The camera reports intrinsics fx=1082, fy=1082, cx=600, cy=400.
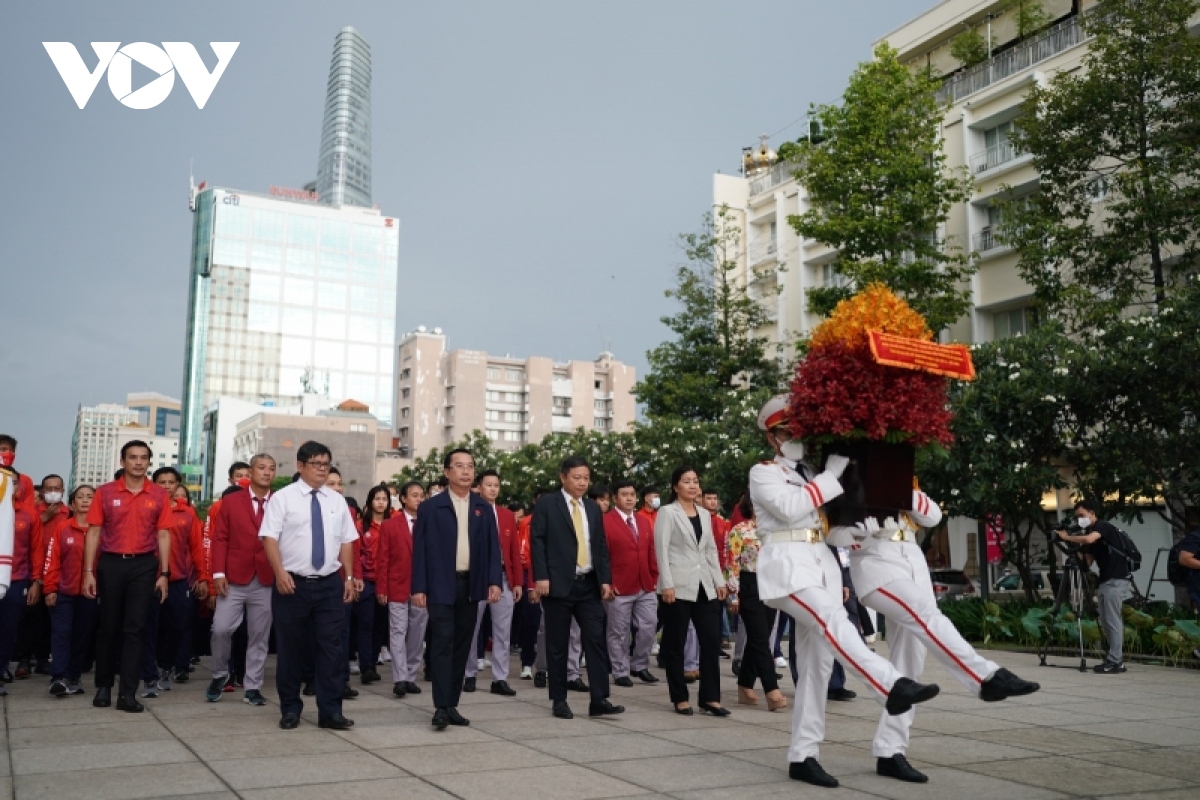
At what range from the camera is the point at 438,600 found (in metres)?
7.69

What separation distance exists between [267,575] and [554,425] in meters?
107

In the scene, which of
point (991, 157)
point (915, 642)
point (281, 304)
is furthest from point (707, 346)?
point (281, 304)

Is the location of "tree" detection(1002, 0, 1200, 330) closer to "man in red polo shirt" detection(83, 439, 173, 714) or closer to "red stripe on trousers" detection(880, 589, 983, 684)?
"red stripe on trousers" detection(880, 589, 983, 684)

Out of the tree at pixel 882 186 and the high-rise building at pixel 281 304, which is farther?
the high-rise building at pixel 281 304

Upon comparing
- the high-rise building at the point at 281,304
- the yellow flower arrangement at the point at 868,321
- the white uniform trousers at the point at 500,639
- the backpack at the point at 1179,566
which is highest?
the high-rise building at the point at 281,304

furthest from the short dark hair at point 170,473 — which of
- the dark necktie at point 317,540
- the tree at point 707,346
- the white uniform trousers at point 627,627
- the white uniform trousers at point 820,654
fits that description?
the tree at point 707,346

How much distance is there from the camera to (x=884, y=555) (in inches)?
227

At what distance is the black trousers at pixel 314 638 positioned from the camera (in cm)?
741

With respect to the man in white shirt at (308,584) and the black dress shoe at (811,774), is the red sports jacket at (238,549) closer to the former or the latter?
the man in white shirt at (308,584)

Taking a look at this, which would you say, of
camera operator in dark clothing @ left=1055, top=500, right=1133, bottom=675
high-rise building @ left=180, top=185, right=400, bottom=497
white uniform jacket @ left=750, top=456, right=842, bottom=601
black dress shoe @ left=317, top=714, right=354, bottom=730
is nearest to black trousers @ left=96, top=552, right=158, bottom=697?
black dress shoe @ left=317, top=714, right=354, bottom=730

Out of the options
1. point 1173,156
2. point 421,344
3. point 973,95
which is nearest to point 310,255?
point 421,344

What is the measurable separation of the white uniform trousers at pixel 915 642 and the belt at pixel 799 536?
0.40 meters

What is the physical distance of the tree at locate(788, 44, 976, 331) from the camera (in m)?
25.3

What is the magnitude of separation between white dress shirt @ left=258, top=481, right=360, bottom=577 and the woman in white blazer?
2.46 metres
